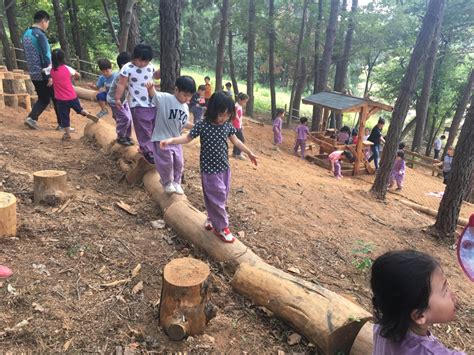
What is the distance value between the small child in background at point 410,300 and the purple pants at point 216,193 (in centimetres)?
256

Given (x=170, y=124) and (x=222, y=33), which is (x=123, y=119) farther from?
(x=222, y=33)

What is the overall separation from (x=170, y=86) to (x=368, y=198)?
5.29 m

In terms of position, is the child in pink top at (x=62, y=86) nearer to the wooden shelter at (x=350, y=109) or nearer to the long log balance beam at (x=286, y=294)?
the long log balance beam at (x=286, y=294)

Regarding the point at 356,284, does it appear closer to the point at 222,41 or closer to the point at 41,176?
the point at 41,176

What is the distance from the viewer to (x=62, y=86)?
7.23 m

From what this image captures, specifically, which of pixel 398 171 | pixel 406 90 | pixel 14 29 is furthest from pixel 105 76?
pixel 14 29

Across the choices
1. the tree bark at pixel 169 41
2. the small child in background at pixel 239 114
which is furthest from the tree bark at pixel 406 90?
the tree bark at pixel 169 41

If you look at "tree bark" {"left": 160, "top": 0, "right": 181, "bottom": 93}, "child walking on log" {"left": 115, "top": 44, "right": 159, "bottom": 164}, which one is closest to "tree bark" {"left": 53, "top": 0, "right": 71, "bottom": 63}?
"tree bark" {"left": 160, "top": 0, "right": 181, "bottom": 93}

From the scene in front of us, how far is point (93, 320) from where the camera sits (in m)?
3.10

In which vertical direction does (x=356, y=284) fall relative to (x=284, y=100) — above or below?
above

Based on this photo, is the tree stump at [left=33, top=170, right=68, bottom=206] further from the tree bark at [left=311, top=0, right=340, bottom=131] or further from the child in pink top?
the tree bark at [left=311, top=0, right=340, bottom=131]

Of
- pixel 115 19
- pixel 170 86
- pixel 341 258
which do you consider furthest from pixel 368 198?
pixel 115 19

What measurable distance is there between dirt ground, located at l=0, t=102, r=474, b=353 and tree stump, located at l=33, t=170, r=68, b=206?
0.11m

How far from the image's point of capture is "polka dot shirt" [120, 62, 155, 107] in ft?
17.8
